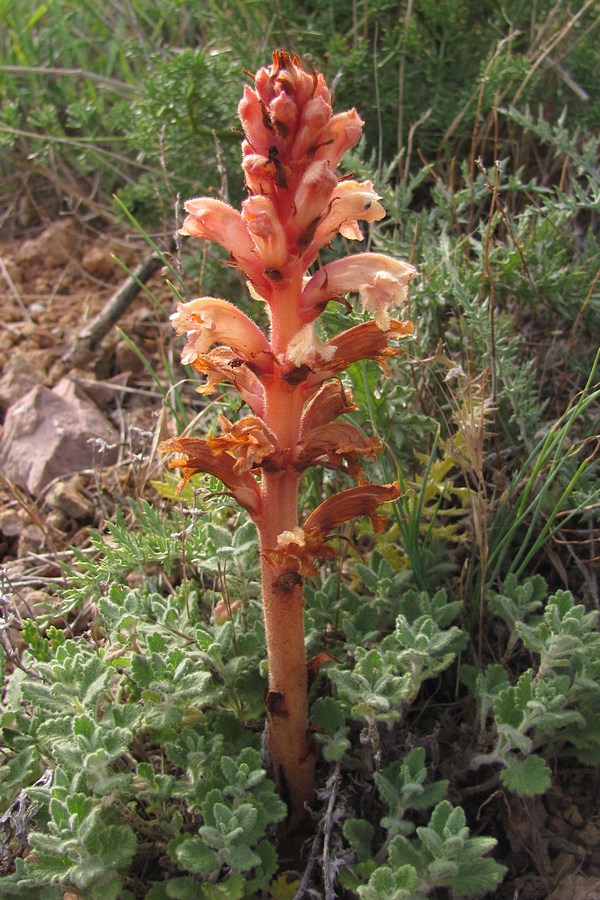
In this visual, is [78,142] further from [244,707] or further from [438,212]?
[244,707]

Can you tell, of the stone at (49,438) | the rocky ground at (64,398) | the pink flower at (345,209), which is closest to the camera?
the pink flower at (345,209)

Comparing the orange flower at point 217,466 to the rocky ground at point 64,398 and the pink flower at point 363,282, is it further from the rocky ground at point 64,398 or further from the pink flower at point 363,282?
the rocky ground at point 64,398

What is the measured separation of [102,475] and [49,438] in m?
0.27

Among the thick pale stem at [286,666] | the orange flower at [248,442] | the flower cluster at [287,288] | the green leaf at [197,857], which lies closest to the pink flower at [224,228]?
the flower cluster at [287,288]

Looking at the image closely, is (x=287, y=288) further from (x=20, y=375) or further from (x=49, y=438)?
(x=20, y=375)

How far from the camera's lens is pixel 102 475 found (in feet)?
11.6

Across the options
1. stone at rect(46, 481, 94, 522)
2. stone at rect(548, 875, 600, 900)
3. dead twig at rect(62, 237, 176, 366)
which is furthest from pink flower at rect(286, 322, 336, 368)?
dead twig at rect(62, 237, 176, 366)

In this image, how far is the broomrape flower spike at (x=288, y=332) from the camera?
179 centimetres

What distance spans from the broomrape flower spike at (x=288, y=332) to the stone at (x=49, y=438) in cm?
158

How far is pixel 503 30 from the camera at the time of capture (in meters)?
3.95

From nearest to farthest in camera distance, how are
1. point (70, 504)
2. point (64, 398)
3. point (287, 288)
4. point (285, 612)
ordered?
point (287, 288)
point (285, 612)
point (70, 504)
point (64, 398)

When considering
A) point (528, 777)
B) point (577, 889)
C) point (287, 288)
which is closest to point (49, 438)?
point (287, 288)

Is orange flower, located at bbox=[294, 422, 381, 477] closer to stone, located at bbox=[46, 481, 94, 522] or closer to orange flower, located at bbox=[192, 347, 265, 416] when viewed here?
orange flower, located at bbox=[192, 347, 265, 416]

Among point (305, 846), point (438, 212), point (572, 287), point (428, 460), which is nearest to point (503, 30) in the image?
point (438, 212)
